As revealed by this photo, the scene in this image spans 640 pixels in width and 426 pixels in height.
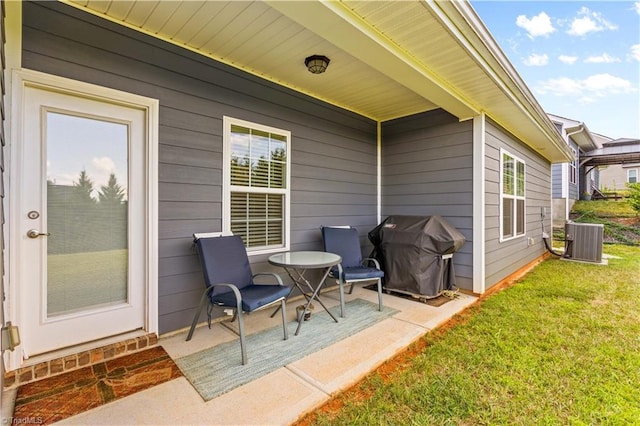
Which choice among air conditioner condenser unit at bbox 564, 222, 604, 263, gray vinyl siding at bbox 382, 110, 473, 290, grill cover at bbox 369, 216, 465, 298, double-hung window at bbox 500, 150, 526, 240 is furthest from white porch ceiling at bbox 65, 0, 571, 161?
air conditioner condenser unit at bbox 564, 222, 604, 263

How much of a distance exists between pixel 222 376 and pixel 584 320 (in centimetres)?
370

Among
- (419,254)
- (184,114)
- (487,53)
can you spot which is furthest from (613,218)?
(184,114)

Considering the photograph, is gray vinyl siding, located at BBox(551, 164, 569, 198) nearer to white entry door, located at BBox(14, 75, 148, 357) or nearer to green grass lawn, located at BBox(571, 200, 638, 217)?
green grass lawn, located at BBox(571, 200, 638, 217)

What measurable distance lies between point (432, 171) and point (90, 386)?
4.49m

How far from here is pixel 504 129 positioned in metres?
4.73

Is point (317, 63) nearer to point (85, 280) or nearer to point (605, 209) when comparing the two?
point (85, 280)

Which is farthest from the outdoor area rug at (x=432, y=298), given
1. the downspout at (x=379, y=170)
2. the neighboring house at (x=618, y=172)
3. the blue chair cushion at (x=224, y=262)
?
the neighboring house at (x=618, y=172)

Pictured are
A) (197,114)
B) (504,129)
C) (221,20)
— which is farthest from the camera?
(504,129)

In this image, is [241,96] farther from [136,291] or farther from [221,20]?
[136,291]

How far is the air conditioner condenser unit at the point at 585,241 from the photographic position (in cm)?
600

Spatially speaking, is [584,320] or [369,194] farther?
[369,194]

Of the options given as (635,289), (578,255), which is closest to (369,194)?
(635,289)

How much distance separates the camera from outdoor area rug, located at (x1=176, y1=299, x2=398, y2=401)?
1.93 meters

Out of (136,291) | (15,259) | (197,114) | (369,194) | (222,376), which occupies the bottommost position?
(222,376)
